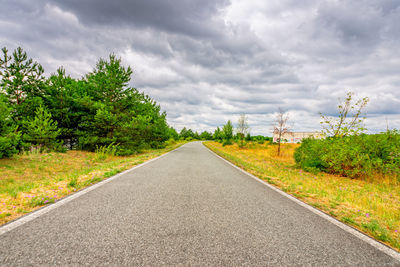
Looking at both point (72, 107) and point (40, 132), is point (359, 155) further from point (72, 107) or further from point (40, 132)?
point (72, 107)

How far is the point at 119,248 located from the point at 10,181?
29.1ft

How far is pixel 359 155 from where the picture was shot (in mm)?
8180

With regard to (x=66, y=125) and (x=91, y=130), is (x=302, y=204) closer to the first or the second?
(x=91, y=130)

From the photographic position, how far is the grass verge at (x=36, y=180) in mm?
3594

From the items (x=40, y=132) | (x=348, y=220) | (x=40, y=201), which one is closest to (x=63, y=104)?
(x=40, y=132)

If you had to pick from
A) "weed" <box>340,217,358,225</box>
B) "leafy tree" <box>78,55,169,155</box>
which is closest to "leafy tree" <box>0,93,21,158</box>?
"leafy tree" <box>78,55,169,155</box>

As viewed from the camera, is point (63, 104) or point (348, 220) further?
point (63, 104)

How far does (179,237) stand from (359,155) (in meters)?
9.34

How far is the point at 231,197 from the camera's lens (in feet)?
14.6

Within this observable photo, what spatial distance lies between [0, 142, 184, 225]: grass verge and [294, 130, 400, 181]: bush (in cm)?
964

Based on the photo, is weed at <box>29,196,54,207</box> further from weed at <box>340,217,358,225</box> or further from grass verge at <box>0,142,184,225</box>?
weed at <box>340,217,358,225</box>

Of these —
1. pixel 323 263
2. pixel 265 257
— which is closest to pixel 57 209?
pixel 265 257

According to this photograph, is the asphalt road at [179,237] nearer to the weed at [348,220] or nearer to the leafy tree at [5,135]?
the weed at [348,220]

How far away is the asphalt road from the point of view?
1.98m
